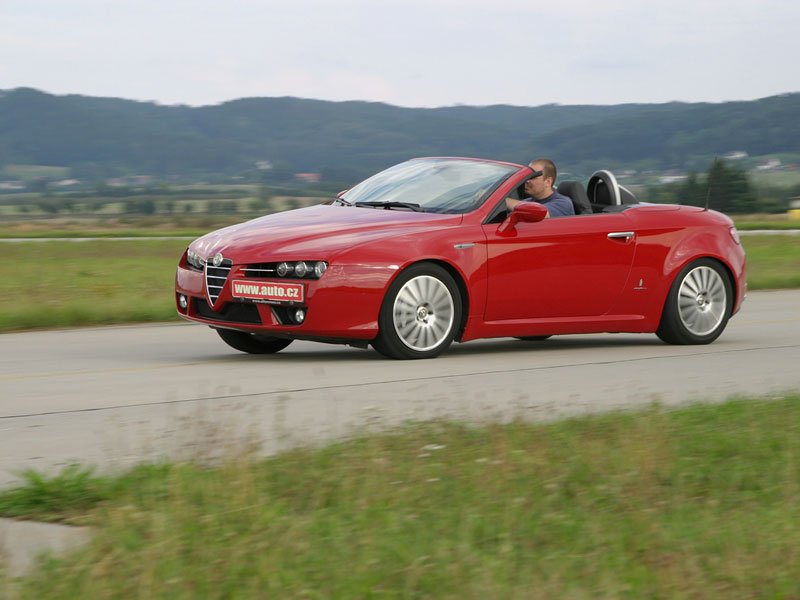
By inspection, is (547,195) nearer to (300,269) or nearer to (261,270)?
(300,269)

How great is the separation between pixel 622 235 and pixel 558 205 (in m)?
0.55

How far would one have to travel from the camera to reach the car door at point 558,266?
10039mm

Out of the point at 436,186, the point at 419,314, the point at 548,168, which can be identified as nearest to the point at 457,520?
the point at 419,314

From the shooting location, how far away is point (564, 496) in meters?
5.09

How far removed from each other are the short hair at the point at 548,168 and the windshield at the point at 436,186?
35cm

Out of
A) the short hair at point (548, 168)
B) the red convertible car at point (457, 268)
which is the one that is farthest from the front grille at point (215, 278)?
the short hair at point (548, 168)

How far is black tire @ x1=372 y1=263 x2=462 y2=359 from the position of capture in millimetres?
9477

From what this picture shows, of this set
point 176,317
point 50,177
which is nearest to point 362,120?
point 50,177

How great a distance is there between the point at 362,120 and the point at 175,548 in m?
190

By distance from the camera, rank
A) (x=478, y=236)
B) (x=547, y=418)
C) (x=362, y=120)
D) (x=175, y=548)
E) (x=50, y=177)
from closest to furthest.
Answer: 1. (x=175, y=548)
2. (x=547, y=418)
3. (x=478, y=236)
4. (x=50, y=177)
5. (x=362, y=120)

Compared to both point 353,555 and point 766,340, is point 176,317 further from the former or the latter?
point 353,555

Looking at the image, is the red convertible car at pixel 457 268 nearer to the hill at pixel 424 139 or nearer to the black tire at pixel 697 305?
the black tire at pixel 697 305

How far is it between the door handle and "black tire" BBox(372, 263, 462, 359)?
155 cm

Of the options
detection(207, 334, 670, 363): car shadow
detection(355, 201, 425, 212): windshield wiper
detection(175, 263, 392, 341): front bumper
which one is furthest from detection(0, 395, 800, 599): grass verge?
detection(355, 201, 425, 212): windshield wiper
